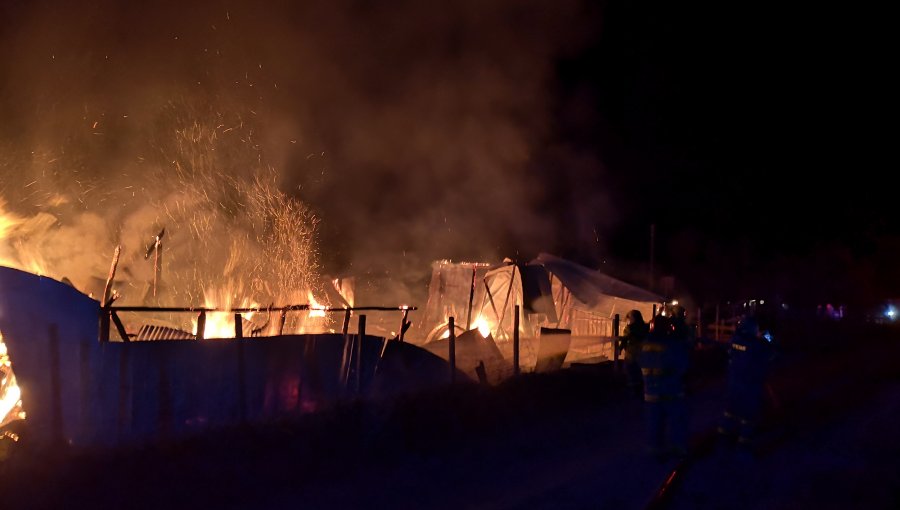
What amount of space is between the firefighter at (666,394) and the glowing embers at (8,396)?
7.76m

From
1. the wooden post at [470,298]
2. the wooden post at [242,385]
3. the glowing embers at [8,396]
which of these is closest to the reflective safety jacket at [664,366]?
the wooden post at [242,385]

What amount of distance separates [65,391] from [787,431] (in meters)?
9.38

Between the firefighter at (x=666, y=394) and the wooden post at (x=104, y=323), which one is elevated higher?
the wooden post at (x=104, y=323)

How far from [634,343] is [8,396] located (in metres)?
7.93

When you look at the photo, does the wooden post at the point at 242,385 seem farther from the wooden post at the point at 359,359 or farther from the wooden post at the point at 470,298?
the wooden post at the point at 470,298

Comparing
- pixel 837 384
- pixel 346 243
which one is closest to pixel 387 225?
pixel 346 243

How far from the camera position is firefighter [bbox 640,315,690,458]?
789 centimetres

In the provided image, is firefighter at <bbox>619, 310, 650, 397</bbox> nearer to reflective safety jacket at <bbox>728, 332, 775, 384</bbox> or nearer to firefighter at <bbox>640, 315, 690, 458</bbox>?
firefighter at <bbox>640, 315, 690, 458</bbox>

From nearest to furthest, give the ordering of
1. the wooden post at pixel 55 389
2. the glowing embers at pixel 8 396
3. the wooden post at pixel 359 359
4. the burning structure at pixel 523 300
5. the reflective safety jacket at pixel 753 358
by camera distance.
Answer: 1. the wooden post at pixel 55 389
2. the reflective safety jacket at pixel 753 358
3. the glowing embers at pixel 8 396
4. the wooden post at pixel 359 359
5. the burning structure at pixel 523 300

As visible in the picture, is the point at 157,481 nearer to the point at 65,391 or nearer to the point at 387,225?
the point at 65,391

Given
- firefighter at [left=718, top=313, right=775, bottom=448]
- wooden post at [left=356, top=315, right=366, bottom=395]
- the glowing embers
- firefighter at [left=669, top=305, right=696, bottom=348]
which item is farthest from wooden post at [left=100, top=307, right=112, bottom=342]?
firefighter at [left=718, top=313, right=775, bottom=448]

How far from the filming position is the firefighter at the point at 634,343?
325 inches

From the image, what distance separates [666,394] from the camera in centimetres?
790

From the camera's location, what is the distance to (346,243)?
121 feet
